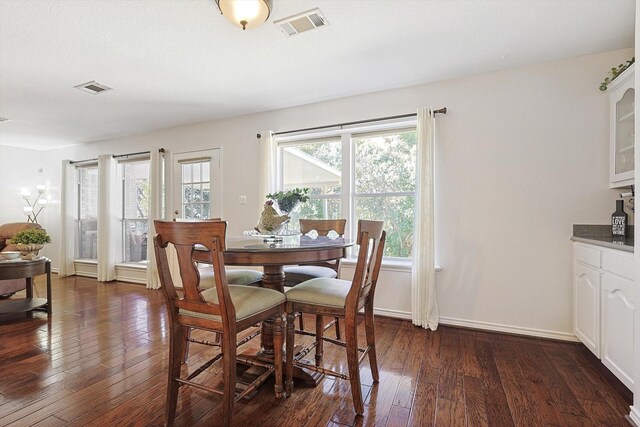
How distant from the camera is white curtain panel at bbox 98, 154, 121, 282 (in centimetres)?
493

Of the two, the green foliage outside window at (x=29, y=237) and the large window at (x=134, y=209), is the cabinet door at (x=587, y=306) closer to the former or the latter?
the green foliage outside window at (x=29, y=237)

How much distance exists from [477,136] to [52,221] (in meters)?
7.05

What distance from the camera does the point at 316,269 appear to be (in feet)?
8.11

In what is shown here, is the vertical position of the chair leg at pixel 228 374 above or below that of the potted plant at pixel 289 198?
below

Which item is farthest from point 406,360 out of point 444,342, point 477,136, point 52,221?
point 52,221

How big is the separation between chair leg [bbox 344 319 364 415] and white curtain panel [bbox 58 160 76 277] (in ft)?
19.2

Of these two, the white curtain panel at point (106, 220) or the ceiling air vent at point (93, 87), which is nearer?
the ceiling air vent at point (93, 87)

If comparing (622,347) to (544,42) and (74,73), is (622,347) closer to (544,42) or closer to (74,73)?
(544,42)

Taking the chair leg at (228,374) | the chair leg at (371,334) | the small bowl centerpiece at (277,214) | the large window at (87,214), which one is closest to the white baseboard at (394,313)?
the chair leg at (371,334)

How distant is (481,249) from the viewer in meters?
2.87

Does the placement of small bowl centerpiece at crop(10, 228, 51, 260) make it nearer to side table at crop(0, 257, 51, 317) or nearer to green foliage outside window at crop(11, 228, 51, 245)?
green foliage outside window at crop(11, 228, 51, 245)

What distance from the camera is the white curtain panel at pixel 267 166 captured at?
373 cm

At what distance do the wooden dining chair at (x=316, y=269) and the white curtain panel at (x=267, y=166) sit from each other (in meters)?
1.01

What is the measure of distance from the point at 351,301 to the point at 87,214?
5.72m
